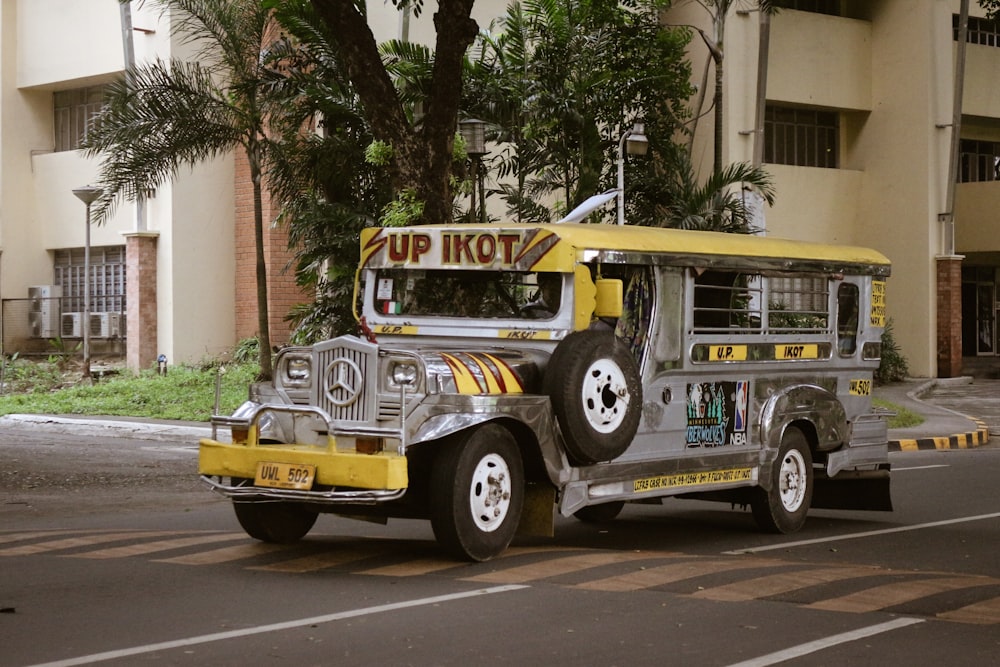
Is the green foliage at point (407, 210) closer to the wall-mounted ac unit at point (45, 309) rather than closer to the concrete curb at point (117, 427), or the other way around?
the concrete curb at point (117, 427)

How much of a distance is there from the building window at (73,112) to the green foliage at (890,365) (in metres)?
17.8

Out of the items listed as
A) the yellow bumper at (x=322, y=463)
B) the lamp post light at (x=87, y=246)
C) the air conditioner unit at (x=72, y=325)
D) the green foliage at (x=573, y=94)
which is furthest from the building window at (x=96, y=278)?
the yellow bumper at (x=322, y=463)

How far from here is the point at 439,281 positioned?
9953mm

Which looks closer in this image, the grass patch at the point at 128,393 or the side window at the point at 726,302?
the side window at the point at 726,302

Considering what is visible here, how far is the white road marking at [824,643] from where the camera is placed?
20.4 feet

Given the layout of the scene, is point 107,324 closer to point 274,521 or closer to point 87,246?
point 87,246

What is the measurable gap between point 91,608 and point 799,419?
19.6 feet

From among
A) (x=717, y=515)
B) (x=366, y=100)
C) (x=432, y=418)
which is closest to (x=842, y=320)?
(x=717, y=515)

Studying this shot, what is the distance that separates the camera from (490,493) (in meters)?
8.66

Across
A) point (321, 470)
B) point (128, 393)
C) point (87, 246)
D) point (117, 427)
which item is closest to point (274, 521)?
point (321, 470)

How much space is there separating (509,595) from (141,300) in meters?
21.9

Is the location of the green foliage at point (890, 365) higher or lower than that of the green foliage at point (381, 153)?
lower

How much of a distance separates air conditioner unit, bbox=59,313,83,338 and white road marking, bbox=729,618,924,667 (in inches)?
1004

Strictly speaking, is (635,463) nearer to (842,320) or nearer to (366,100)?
(842,320)
